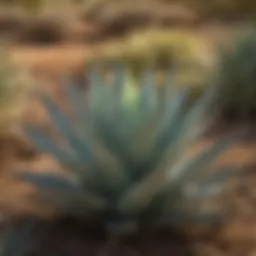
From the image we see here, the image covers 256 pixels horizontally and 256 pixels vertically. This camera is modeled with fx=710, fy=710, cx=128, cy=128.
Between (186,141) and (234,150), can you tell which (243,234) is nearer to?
(186,141)

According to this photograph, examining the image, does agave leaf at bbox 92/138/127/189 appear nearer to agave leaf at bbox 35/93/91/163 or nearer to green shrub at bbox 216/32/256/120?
agave leaf at bbox 35/93/91/163

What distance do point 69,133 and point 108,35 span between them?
2730 millimetres

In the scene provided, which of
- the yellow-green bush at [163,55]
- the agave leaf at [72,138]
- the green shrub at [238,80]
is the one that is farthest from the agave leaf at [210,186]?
the yellow-green bush at [163,55]

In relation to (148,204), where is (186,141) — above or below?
above

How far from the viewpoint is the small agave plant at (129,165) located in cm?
236

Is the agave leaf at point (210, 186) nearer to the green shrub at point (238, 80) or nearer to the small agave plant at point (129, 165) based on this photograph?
the small agave plant at point (129, 165)

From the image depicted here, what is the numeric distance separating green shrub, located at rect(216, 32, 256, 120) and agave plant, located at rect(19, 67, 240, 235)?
112 cm

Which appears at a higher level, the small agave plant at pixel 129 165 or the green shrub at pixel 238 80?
the green shrub at pixel 238 80

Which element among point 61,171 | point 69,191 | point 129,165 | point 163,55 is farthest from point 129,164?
point 163,55

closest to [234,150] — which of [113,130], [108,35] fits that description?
[113,130]

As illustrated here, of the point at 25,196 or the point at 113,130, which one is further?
the point at 25,196

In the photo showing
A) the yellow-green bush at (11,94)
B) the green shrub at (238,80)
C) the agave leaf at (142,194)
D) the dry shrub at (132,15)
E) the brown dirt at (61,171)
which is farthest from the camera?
the dry shrub at (132,15)

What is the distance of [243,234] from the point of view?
248 cm

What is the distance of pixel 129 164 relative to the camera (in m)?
2.40
